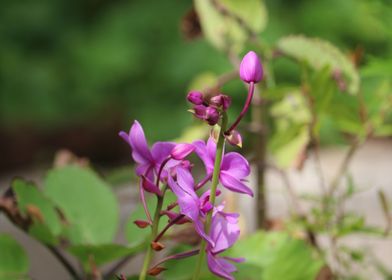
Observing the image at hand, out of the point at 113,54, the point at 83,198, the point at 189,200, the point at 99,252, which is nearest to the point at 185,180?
the point at 189,200

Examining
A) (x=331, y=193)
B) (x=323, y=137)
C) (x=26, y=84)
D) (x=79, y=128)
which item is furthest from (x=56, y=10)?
(x=331, y=193)

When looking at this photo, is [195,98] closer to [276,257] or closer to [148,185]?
[148,185]

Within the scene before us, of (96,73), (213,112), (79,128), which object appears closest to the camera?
(213,112)

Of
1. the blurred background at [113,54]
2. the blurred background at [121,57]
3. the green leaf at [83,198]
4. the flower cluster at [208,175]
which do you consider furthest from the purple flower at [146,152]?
the blurred background at [113,54]

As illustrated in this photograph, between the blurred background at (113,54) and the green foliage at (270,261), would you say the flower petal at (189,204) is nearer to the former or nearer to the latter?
the green foliage at (270,261)

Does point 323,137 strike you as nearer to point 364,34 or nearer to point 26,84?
point 364,34

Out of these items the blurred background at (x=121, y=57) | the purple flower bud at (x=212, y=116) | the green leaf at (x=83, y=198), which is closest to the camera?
the purple flower bud at (x=212, y=116)

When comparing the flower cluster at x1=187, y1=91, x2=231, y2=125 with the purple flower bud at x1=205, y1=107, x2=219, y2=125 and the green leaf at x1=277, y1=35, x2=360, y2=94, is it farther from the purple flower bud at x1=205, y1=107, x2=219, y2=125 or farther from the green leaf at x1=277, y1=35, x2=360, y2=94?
the green leaf at x1=277, y1=35, x2=360, y2=94
